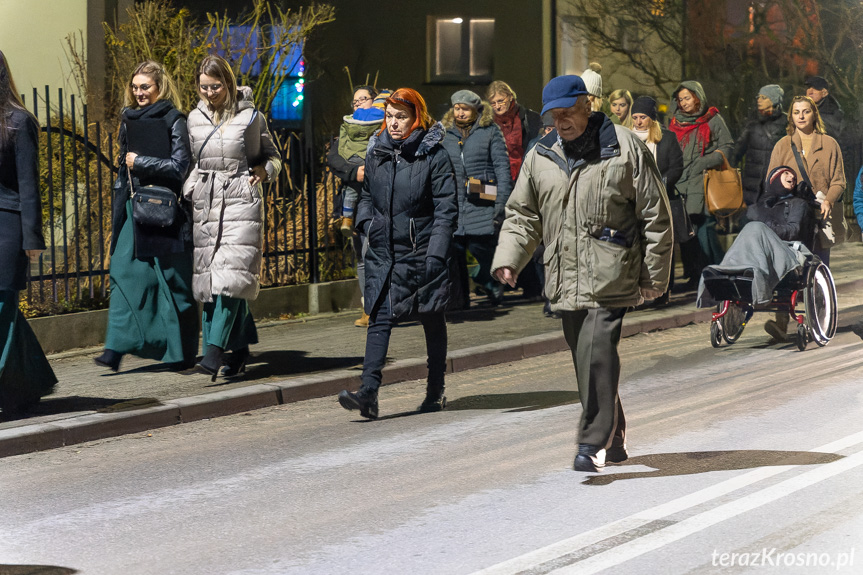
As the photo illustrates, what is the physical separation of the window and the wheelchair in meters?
14.1

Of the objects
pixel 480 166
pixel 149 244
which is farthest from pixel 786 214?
pixel 149 244

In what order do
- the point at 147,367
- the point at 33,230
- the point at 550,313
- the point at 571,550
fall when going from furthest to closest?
the point at 550,313 < the point at 147,367 < the point at 33,230 < the point at 571,550

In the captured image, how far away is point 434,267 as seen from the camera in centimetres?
756

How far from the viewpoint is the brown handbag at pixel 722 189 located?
13273mm

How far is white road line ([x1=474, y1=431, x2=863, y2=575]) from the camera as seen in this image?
481 cm

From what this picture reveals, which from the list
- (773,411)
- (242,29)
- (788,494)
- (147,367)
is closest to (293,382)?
(147,367)

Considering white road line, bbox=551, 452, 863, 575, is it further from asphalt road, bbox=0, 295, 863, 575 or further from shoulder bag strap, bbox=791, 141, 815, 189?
shoulder bag strap, bbox=791, 141, 815, 189

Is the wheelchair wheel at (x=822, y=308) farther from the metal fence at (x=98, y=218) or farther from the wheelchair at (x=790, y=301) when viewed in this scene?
the metal fence at (x=98, y=218)

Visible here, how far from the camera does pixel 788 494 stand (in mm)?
5723

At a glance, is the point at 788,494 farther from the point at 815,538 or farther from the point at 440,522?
the point at 440,522

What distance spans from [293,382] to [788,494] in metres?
3.97

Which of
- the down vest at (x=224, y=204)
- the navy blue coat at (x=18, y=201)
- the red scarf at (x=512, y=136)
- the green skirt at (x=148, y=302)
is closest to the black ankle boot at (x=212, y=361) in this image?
the down vest at (x=224, y=204)

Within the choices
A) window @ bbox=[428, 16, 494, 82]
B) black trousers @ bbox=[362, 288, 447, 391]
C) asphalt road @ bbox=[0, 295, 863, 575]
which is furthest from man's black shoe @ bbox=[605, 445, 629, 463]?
window @ bbox=[428, 16, 494, 82]

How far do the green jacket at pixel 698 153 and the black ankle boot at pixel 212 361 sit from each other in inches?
246
